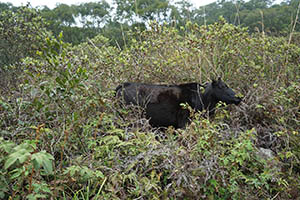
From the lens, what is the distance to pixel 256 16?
2430cm

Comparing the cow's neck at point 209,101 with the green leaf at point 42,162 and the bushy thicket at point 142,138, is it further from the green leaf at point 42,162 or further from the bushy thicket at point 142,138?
the green leaf at point 42,162

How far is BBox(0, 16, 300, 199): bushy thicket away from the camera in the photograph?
101 inches

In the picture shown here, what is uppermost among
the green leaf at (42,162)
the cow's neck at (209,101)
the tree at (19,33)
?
the tree at (19,33)

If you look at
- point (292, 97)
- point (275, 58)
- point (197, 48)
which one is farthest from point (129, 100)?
point (275, 58)

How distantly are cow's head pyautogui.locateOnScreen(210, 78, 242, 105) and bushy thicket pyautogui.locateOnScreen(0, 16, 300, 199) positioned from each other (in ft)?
0.89

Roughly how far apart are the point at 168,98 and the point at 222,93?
0.93 m

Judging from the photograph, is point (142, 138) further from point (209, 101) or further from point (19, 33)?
point (19, 33)

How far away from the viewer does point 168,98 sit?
4340 millimetres

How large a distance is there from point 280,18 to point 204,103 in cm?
2422

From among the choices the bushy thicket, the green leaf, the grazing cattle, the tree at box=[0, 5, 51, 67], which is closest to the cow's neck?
the grazing cattle

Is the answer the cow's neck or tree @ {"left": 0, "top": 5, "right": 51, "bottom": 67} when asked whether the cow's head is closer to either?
the cow's neck

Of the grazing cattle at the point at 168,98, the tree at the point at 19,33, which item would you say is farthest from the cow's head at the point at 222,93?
the tree at the point at 19,33

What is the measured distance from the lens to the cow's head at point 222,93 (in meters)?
4.25

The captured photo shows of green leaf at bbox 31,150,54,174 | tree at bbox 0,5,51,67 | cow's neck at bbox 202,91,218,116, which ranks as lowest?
cow's neck at bbox 202,91,218,116
